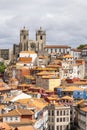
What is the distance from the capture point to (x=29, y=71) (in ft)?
356

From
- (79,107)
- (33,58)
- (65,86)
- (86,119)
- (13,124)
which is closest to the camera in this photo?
(13,124)

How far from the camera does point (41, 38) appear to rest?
441 feet

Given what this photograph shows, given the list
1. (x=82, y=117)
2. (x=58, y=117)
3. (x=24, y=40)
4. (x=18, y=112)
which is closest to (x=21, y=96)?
(x=58, y=117)

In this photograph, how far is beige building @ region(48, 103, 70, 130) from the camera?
66.9 m

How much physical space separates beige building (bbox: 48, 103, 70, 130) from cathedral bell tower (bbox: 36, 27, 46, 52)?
6457 centimetres

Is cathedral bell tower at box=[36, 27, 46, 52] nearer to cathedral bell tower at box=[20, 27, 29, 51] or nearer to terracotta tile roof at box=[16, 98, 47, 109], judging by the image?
cathedral bell tower at box=[20, 27, 29, 51]

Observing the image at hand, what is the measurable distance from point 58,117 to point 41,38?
6900 centimetres

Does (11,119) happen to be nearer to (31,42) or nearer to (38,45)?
(38,45)

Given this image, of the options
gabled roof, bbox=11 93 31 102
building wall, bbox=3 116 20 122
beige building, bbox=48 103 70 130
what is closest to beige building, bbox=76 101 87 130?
beige building, bbox=48 103 70 130

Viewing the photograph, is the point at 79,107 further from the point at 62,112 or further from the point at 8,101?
the point at 8,101

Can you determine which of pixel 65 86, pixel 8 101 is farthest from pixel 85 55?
pixel 8 101

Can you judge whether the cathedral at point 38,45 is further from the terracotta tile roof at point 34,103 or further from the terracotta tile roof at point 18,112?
the terracotta tile roof at point 18,112

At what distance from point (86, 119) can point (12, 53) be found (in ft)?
257

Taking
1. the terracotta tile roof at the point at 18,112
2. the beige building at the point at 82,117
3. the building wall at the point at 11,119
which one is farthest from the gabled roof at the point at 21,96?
the building wall at the point at 11,119
